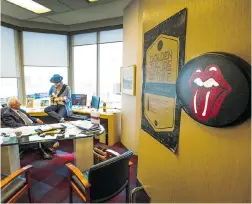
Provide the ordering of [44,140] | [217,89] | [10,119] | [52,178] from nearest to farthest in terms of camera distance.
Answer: [217,89], [44,140], [52,178], [10,119]

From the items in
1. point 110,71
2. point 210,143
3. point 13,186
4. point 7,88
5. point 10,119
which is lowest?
point 13,186

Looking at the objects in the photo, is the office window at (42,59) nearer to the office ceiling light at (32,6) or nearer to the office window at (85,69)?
the office window at (85,69)

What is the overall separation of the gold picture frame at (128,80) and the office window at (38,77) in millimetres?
2148

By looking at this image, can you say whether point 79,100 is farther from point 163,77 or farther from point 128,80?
point 163,77

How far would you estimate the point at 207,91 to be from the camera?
3.25 feet

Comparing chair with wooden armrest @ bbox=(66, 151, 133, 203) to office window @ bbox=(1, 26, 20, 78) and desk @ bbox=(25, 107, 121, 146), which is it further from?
office window @ bbox=(1, 26, 20, 78)

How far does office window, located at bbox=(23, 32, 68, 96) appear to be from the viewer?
4.49 m

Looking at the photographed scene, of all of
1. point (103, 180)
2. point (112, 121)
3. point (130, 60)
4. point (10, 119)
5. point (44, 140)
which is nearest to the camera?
point (103, 180)

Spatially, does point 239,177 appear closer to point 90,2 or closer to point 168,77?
point 168,77

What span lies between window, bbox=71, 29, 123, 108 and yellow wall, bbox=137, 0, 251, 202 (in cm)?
284

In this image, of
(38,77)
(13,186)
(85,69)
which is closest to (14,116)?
(13,186)

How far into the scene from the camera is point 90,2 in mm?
3150

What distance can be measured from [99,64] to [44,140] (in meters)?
2.76

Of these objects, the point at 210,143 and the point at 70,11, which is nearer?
the point at 210,143
